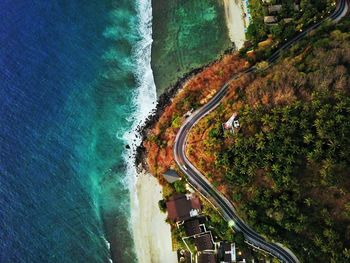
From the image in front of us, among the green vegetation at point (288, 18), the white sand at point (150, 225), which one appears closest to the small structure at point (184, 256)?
the white sand at point (150, 225)

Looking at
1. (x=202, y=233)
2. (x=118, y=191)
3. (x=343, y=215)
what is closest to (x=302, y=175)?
(x=343, y=215)

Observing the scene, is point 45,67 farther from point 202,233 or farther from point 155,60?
point 202,233

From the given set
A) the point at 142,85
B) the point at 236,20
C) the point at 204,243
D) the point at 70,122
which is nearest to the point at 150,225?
the point at 204,243

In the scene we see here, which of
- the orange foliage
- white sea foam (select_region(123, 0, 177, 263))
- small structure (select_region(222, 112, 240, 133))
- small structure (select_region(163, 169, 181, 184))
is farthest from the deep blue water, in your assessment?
small structure (select_region(222, 112, 240, 133))

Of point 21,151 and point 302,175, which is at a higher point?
point 21,151

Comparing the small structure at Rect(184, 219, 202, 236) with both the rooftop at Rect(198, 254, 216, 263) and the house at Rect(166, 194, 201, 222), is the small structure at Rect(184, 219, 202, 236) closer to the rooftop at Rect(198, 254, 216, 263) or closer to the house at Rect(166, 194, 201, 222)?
Answer: the house at Rect(166, 194, 201, 222)

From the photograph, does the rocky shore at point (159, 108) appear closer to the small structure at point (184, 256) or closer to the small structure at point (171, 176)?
the small structure at point (171, 176)

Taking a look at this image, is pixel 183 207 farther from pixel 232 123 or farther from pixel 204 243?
pixel 232 123
